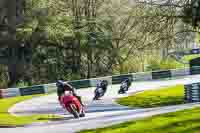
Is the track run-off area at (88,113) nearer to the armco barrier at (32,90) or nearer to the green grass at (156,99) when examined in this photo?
the green grass at (156,99)

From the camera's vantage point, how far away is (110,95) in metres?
36.8

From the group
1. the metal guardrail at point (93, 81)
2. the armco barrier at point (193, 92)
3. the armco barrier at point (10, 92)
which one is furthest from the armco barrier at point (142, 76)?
the armco barrier at point (193, 92)

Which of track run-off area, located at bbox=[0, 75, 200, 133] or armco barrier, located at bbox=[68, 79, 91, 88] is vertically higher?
track run-off area, located at bbox=[0, 75, 200, 133]

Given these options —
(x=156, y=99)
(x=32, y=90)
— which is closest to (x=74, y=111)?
(x=156, y=99)

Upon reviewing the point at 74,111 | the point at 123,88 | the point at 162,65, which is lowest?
the point at 162,65

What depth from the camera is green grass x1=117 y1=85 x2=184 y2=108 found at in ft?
94.0

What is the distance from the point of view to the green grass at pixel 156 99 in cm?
2864

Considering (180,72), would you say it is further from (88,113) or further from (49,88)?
(88,113)

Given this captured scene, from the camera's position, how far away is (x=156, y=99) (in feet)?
103

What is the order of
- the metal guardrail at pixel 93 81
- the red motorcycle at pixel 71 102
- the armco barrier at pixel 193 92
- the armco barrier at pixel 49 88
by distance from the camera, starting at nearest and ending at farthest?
1. the red motorcycle at pixel 71 102
2. the armco barrier at pixel 193 92
3. the metal guardrail at pixel 93 81
4. the armco barrier at pixel 49 88

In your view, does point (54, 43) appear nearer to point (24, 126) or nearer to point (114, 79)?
point (114, 79)

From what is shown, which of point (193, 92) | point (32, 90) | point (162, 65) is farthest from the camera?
point (162, 65)

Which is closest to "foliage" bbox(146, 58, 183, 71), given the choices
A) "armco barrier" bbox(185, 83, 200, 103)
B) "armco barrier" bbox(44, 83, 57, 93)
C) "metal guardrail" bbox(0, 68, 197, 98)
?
"metal guardrail" bbox(0, 68, 197, 98)

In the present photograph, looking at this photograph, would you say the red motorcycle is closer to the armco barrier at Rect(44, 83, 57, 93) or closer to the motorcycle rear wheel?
the motorcycle rear wheel
